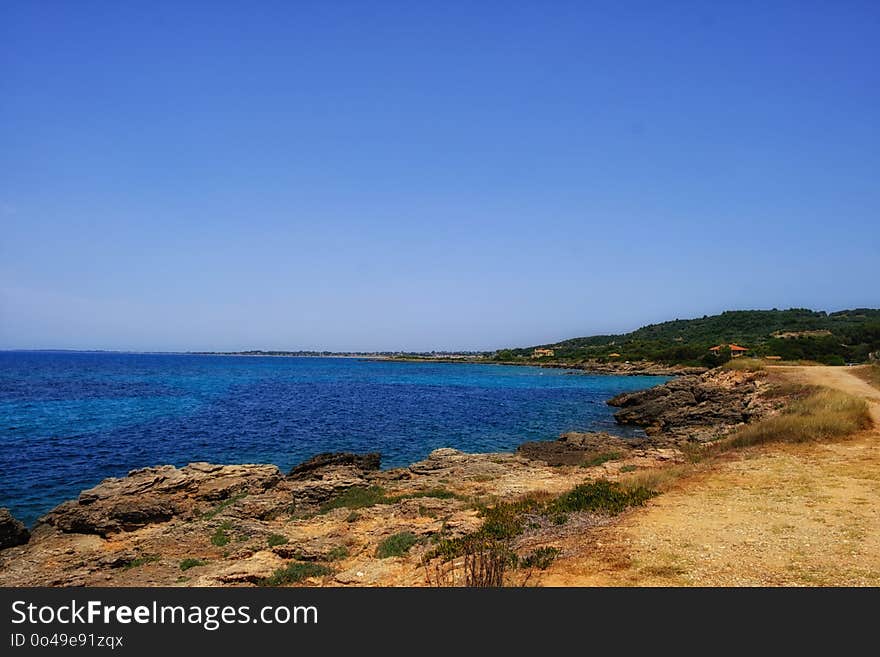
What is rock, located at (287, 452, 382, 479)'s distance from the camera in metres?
24.0

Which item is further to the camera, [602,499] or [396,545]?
[602,499]

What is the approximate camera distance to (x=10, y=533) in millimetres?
16125

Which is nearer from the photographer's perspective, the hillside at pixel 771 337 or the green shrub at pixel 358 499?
the green shrub at pixel 358 499

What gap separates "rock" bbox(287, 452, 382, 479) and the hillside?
3108 inches

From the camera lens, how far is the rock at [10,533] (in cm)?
1595

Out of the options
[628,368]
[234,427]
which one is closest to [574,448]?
[234,427]

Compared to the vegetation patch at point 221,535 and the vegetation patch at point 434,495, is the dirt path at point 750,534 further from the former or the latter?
the vegetation patch at point 221,535

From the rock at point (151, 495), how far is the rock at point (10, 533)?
0.98 m

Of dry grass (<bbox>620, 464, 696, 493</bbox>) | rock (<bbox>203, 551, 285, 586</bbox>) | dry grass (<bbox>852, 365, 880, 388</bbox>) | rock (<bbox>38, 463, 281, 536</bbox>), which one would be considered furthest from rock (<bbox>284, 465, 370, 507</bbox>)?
dry grass (<bbox>852, 365, 880, 388</bbox>)

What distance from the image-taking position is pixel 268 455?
30.9 metres

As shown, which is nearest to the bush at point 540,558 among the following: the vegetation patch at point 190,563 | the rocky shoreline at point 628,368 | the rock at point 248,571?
the rock at point 248,571

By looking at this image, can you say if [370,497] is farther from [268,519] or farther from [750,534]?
[750,534]

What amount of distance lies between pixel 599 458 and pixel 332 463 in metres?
13.2

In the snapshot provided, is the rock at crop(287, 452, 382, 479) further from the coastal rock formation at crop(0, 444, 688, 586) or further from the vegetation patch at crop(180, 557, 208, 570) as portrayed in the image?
the vegetation patch at crop(180, 557, 208, 570)
